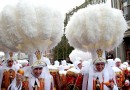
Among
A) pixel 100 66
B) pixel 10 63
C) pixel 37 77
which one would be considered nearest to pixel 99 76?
pixel 100 66

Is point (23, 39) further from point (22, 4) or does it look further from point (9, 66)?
point (9, 66)

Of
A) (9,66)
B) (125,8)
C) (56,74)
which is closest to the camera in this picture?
(56,74)

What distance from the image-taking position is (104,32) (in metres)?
5.95

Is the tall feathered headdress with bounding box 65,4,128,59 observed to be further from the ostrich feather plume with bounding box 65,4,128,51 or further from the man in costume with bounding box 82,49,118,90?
the man in costume with bounding box 82,49,118,90

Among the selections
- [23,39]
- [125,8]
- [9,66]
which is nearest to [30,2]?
[23,39]

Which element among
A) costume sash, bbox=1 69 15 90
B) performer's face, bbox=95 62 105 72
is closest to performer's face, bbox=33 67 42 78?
performer's face, bbox=95 62 105 72

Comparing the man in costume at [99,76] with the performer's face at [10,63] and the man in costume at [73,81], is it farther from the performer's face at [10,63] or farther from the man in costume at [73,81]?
the performer's face at [10,63]

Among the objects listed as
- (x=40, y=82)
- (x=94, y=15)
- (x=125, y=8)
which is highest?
(x=125, y=8)

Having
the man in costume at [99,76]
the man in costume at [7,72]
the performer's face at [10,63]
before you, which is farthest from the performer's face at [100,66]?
the performer's face at [10,63]

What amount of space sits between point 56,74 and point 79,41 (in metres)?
1.25

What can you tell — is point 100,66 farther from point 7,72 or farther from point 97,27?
point 7,72

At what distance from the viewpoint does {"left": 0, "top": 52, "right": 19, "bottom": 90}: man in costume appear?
7.83m

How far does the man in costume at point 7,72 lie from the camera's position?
7828mm

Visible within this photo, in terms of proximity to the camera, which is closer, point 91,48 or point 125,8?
point 91,48
